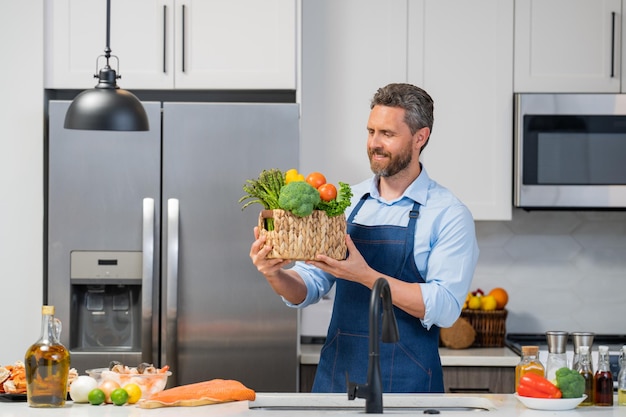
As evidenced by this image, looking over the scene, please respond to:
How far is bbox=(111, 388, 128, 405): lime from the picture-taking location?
7.48ft

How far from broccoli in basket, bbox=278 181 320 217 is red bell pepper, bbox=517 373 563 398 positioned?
68 cm

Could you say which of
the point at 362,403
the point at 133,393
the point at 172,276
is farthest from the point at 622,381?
the point at 172,276

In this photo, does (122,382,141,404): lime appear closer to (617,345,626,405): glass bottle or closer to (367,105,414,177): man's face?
(367,105,414,177): man's face

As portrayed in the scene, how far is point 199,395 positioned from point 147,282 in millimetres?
1274

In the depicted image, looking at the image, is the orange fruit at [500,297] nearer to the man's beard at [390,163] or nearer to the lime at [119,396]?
the man's beard at [390,163]

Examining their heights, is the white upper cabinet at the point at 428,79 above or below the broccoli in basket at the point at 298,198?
above

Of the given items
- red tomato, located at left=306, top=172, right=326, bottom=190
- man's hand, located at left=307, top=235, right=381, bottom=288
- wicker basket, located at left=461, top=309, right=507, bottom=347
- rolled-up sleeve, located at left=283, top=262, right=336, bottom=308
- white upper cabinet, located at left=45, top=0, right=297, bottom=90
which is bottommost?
wicker basket, located at left=461, top=309, right=507, bottom=347

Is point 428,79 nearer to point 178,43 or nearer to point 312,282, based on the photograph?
point 178,43

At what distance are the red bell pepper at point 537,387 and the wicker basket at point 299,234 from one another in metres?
0.59

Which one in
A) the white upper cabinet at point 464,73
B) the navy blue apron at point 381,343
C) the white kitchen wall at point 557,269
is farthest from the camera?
the white kitchen wall at point 557,269

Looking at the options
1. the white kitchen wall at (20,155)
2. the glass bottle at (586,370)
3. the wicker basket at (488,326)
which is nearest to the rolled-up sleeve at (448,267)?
the glass bottle at (586,370)

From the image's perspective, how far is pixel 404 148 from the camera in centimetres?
275

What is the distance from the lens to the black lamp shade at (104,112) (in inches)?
103

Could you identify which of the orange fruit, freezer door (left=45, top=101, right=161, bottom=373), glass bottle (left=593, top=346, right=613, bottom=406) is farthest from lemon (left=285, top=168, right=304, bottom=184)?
the orange fruit
